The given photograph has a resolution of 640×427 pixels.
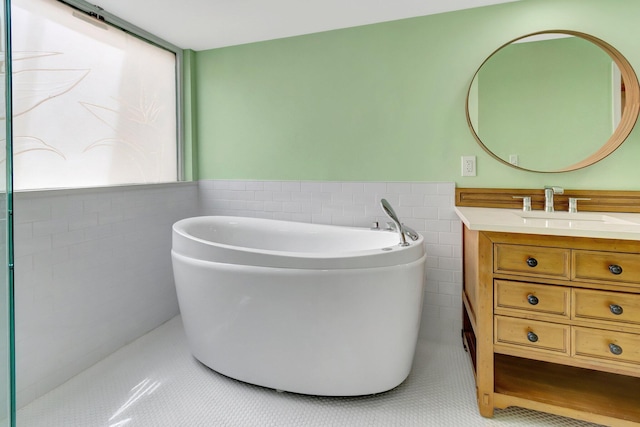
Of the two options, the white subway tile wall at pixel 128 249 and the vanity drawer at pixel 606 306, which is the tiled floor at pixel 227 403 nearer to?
the white subway tile wall at pixel 128 249

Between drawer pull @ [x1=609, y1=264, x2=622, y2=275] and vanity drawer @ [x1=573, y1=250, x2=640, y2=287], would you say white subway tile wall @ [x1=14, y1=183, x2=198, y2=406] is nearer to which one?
vanity drawer @ [x1=573, y1=250, x2=640, y2=287]

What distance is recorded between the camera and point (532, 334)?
1.43 m

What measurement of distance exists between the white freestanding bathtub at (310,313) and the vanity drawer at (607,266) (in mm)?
637

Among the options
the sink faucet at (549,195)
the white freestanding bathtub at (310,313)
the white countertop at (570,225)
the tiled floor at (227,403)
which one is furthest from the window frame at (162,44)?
the sink faucet at (549,195)

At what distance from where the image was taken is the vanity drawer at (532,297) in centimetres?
138

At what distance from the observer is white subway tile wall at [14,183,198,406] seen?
167 cm

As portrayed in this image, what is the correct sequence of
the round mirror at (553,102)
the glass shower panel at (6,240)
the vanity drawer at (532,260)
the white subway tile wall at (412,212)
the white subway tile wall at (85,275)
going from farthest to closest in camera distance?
the white subway tile wall at (412,212) → the round mirror at (553,102) → the white subway tile wall at (85,275) → the vanity drawer at (532,260) → the glass shower panel at (6,240)

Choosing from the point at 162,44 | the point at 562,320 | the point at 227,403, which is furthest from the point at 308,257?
the point at 162,44

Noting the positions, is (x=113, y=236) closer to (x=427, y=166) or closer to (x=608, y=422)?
(x=427, y=166)

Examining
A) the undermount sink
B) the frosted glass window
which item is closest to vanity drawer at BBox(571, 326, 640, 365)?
the undermount sink

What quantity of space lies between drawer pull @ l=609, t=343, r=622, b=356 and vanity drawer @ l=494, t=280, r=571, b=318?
0.58ft

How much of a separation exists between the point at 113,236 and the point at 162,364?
0.85 m

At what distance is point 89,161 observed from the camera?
210 cm

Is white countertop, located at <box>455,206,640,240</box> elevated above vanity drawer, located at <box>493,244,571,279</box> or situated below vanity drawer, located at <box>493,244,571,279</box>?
above
